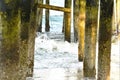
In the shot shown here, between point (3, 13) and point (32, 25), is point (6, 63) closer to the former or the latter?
point (3, 13)

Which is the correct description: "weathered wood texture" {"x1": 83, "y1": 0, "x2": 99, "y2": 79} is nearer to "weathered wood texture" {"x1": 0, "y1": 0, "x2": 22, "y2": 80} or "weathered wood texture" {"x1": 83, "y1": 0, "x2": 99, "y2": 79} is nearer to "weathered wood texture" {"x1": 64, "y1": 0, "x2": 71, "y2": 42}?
"weathered wood texture" {"x1": 0, "y1": 0, "x2": 22, "y2": 80}

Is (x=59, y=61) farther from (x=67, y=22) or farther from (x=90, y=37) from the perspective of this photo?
(x=67, y=22)

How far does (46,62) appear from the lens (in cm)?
983

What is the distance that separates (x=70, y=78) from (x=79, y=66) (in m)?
1.39

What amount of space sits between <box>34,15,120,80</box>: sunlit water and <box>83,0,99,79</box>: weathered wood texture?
0.91 ft

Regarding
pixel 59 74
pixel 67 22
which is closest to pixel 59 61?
pixel 59 74

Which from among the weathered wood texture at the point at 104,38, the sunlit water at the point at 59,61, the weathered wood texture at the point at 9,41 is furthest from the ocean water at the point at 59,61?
the weathered wood texture at the point at 9,41

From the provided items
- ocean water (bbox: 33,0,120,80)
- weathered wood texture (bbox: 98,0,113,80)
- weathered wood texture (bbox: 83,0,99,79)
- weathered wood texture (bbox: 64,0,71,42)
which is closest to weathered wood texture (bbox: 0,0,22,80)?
weathered wood texture (bbox: 98,0,113,80)

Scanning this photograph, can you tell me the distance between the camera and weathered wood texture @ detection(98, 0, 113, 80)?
613 cm

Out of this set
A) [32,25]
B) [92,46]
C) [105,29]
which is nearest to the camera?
[105,29]

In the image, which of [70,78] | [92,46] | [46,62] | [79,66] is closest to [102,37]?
[92,46]

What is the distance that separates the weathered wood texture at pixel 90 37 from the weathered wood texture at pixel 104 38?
90 cm

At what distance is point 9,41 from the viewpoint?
4523 millimetres

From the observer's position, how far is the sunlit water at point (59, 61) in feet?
25.9
